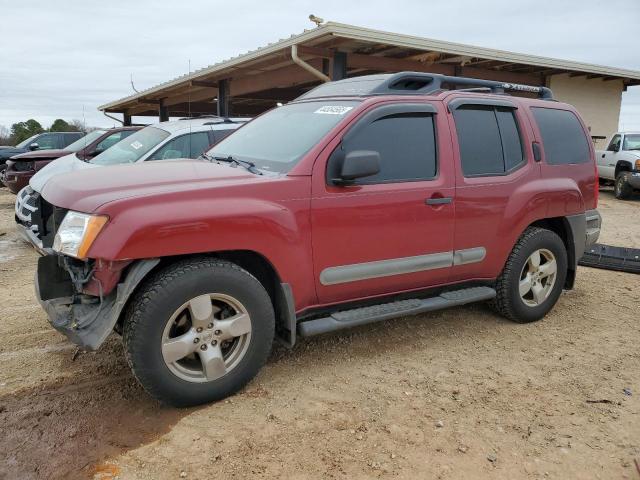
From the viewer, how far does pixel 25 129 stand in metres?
33.4

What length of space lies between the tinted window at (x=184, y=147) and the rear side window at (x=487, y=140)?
3.96 meters

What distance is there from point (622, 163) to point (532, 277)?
37.5ft

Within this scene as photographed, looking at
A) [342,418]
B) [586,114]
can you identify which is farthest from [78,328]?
[586,114]

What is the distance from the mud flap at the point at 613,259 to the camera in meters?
6.36

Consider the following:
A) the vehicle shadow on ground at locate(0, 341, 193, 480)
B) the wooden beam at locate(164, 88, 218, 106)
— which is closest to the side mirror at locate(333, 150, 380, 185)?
the vehicle shadow on ground at locate(0, 341, 193, 480)

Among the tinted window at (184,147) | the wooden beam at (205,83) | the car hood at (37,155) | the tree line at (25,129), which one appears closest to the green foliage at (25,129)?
the tree line at (25,129)

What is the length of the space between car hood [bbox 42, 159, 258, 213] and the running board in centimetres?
101

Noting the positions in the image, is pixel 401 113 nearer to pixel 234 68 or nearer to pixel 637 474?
pixel 637 474

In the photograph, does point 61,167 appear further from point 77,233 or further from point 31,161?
point 77,233

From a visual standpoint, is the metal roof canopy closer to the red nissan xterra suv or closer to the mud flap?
the mud flap

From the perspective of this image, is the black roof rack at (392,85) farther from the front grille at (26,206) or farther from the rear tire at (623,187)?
the rear tire at (623,187)

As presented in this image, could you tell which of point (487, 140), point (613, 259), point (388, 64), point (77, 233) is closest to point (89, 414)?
point (77, 233)

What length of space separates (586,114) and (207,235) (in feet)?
53.1

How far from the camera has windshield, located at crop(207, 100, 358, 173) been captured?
3557 mm
